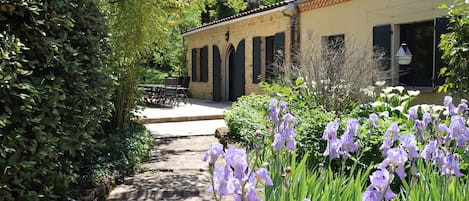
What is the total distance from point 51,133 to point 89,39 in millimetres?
1024

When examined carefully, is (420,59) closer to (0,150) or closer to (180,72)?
(0,150)

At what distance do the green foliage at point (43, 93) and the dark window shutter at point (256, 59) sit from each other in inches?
357

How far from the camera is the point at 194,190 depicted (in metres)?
4.37

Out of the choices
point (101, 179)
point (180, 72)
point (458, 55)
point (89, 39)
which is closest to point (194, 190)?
point (101, 179)

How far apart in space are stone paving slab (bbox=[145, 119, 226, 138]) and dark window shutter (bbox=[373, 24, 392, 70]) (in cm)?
339

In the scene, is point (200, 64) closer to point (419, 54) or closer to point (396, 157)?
point (419, 54)

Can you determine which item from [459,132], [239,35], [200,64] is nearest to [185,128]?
[239,35]

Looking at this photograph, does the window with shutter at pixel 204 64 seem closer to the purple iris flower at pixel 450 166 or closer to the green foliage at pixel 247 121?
the green foliage at pixel 247 121

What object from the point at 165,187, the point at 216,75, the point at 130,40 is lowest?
the point at 165,187

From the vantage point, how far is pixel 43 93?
Result: 2.83 meters

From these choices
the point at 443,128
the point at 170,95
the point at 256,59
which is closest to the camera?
the point at 443,128

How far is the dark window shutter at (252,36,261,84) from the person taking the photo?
499 inches

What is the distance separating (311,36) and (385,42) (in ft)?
7.88

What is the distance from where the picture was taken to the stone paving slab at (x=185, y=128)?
8570 millimetres
